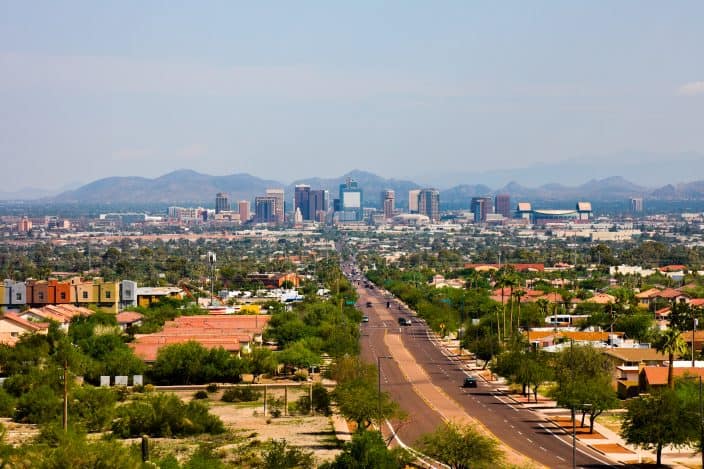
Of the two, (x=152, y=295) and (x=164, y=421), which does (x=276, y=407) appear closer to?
(x=164, y=421)

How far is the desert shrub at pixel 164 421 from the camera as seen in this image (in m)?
56.0

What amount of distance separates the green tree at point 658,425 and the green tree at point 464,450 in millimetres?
6287

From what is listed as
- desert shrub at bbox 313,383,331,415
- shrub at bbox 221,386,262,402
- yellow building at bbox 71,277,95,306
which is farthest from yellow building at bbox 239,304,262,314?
desert shrub at bbox 313,383,331,415

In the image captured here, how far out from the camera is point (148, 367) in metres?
77.4

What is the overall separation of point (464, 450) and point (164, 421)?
52.5ft

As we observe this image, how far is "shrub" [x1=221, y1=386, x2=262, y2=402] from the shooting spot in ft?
226

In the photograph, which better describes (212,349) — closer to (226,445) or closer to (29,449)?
(226,445)

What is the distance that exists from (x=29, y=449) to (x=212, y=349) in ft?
122

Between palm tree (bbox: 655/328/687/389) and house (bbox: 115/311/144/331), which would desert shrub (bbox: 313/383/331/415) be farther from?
house (bbox: 115/311/144/331)

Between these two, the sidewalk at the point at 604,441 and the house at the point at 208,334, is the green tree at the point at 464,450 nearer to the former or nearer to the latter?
the sidewalk at the point at 604,441

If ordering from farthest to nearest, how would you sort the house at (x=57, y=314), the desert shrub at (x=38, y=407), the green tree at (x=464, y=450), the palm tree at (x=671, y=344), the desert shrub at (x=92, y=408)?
the house at (x=57, y=314), the palm tree at (x=671, y=344), the desert shrub at (x=38, y=407), the desert shrub at (x=92, y=408), the green tree at (x=464, y=450)

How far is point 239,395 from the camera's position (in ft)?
226

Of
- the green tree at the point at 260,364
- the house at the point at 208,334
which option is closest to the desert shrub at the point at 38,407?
the green tree at the point at 260,364

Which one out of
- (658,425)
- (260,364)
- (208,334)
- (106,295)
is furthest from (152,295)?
(658,425)
